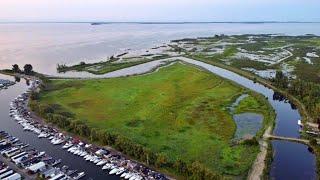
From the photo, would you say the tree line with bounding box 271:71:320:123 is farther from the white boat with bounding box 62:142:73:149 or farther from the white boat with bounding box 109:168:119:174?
the white boat with bounding box 62:142:73:149

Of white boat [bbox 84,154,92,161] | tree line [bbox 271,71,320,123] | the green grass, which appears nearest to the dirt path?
the green grass

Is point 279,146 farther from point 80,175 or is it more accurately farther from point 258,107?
point 80,175

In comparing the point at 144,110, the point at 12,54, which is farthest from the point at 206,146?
the point at 12,54

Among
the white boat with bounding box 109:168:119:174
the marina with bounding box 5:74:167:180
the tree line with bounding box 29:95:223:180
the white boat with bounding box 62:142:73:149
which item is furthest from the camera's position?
the white boat with bounding box 62:142:73:149

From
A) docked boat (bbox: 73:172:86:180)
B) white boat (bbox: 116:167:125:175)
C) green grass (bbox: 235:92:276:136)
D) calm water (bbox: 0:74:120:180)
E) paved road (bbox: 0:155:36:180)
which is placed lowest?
paved road (bbox: 0:155:36:180)

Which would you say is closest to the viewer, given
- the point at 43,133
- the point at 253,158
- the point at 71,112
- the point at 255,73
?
the point at 253,158

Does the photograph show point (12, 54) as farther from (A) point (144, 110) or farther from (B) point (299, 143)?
(B) point (299, 143)

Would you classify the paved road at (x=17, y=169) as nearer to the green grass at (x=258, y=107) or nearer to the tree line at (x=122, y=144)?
the tree line at (x=122, y=144)
